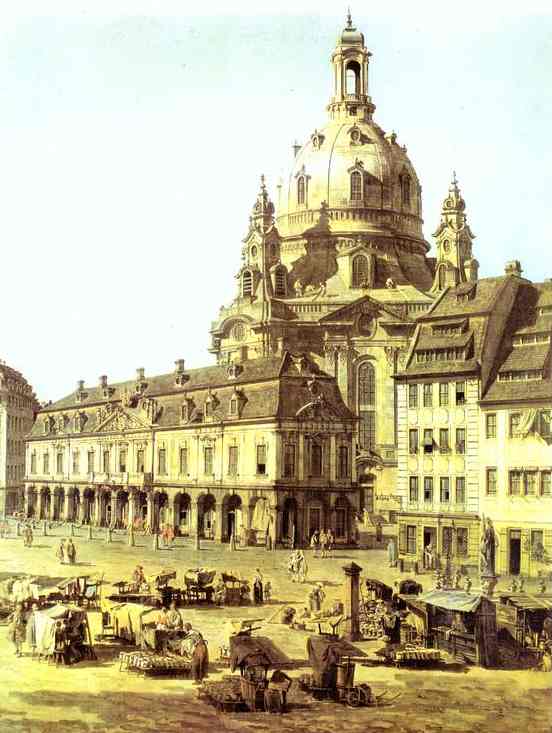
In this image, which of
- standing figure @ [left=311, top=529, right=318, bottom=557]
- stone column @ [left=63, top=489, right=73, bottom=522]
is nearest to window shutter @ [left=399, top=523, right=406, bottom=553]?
standing figure @ [left=311, top=529, right=318, bottom=557]

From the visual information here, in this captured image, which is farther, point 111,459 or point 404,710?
point 111,459

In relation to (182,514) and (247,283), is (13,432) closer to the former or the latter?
(182,514)

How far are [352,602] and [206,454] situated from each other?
1480 cm

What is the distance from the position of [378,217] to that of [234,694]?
172ft

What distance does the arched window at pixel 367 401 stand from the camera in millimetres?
67438

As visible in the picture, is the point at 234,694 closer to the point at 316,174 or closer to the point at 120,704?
the point at 120,704

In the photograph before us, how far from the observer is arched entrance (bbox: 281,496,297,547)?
125 feet

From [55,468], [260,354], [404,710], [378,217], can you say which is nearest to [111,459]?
[55,468]

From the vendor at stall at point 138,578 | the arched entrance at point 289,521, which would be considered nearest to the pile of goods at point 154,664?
the vendor at stall at point 138,578

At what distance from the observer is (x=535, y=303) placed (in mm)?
39188

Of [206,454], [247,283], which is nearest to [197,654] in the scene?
[206,454]

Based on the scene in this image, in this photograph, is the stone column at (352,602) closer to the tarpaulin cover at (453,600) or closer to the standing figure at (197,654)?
the tarpaulin cover at (453,600)

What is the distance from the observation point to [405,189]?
7619cm

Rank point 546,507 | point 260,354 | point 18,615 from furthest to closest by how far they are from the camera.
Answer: point 260,354 < point 546,507 < point 18,615
